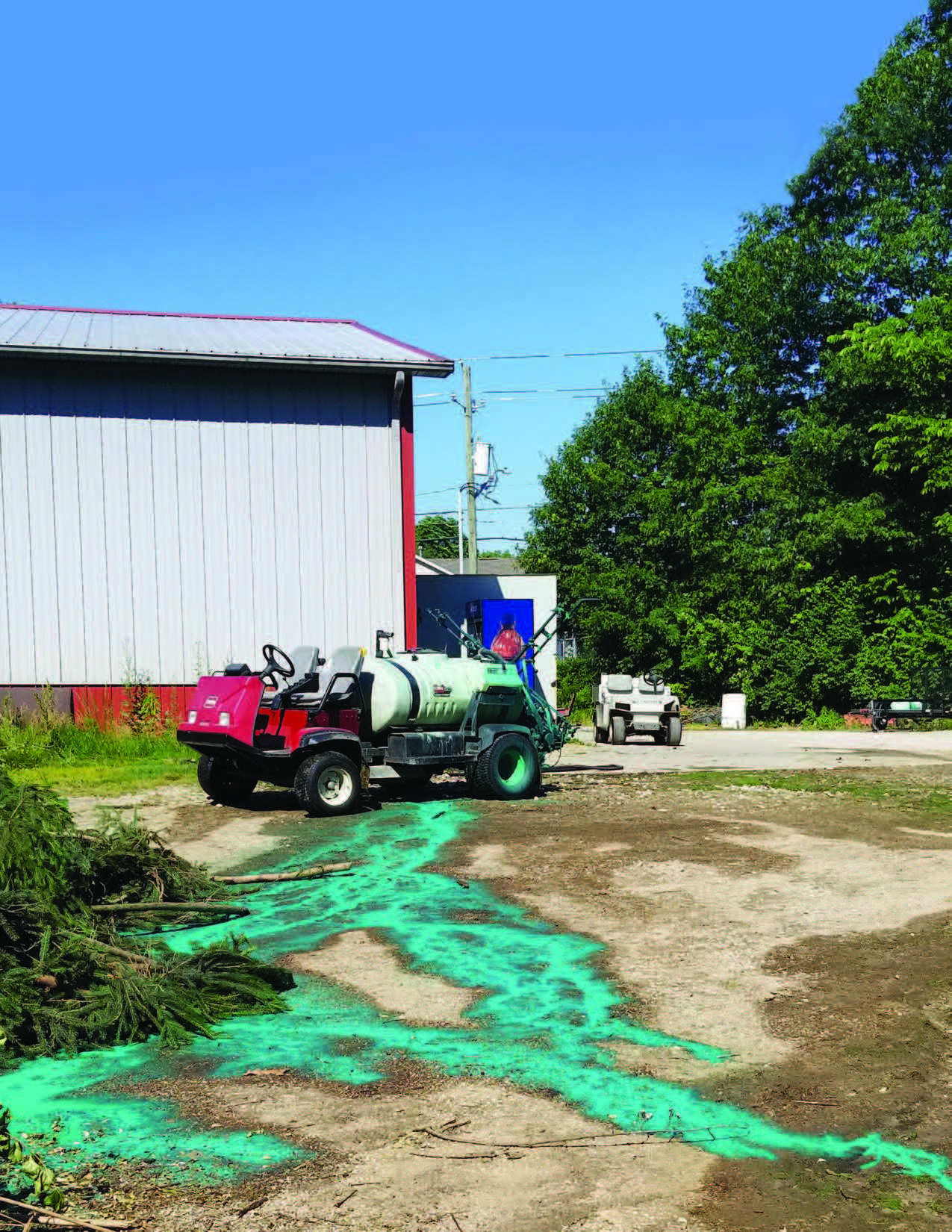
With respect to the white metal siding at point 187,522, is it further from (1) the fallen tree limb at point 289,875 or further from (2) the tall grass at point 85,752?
(1) the fallen tree limb at point 289,875

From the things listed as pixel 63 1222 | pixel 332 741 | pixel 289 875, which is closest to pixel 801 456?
pixel 332 741

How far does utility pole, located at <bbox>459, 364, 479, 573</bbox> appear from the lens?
1497 inches

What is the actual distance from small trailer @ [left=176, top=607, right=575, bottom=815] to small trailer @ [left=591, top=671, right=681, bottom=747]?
769cm

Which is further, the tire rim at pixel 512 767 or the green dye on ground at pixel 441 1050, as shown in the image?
the tire rim at pixel 512 767

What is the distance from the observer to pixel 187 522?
19.4m

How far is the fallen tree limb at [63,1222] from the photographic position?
12.1 ft

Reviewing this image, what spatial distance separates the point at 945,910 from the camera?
8.16 metres

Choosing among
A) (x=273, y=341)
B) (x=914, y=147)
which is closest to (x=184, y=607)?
(x=273, y=341)

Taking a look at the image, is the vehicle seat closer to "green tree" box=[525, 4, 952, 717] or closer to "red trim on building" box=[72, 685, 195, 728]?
"red trim on building" box=[72, 685, 195, 728]

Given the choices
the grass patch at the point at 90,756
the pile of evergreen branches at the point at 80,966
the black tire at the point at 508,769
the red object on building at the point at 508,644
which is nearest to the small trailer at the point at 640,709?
the red object on building at the point at 508,644

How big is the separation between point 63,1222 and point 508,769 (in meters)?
10.3

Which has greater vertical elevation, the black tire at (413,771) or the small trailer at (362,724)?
the small trailer at (362,724)

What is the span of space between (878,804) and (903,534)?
56.8 ft

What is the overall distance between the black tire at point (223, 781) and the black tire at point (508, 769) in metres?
2.46
